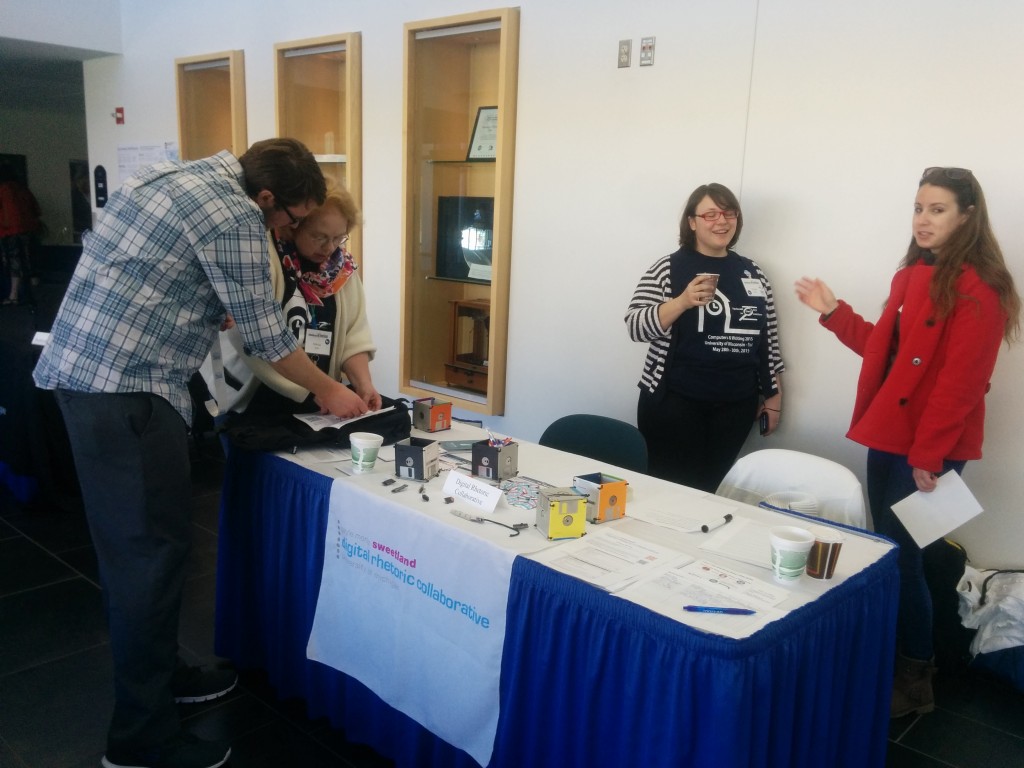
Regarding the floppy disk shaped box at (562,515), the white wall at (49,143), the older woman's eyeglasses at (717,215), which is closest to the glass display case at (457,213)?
the older woman's eyeglasses at (717,215)

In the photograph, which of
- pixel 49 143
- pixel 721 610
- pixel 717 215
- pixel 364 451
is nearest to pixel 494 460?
pixel 364 451

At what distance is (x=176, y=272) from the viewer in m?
1.73

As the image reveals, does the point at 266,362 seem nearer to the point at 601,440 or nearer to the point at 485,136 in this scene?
the point at 601,440

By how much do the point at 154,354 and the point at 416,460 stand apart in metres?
0.65

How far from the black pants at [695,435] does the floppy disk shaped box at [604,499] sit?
1020 mm

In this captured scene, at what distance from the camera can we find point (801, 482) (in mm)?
2133

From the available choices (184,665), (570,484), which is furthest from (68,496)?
(570,484)

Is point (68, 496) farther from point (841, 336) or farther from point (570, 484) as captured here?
point (841, 336)

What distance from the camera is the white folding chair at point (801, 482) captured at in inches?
80.3

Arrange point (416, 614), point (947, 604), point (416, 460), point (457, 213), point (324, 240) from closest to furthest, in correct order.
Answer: point (416, 614), point (416, 460), point (324, 240), point (947, 604), point (457, 213)

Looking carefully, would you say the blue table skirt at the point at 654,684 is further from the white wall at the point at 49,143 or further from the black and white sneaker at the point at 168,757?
the white wall at the point at 49,143

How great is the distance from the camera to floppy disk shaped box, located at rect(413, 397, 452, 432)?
2430mm

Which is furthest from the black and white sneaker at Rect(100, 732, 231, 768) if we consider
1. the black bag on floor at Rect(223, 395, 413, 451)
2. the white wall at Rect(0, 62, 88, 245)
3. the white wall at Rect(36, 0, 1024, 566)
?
the white wall at Rect(0, 62, 88, 245)

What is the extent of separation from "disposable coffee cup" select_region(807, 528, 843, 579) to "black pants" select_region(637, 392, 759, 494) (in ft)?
4.15
